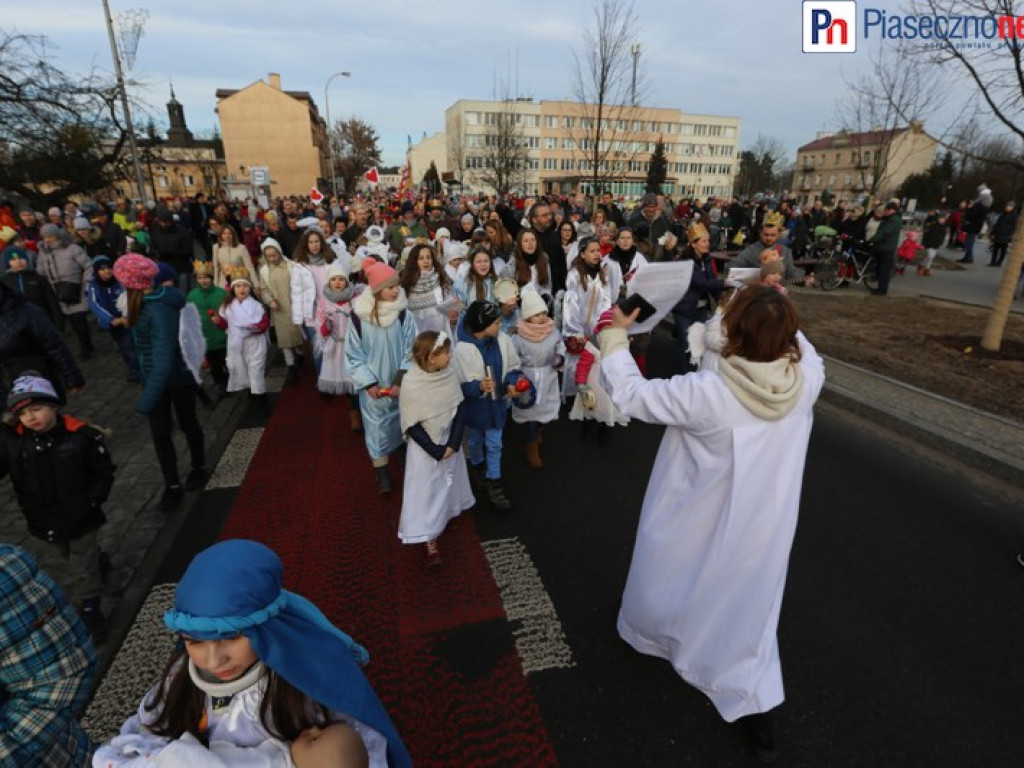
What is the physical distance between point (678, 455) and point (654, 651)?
44.6 inches

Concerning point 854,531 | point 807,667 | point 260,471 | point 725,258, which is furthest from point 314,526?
point 725,258

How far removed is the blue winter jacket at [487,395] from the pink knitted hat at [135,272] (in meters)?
2.42

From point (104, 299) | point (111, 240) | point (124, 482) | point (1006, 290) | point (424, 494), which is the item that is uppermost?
point (111, 240)

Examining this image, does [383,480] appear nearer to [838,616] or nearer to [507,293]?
[507,293]

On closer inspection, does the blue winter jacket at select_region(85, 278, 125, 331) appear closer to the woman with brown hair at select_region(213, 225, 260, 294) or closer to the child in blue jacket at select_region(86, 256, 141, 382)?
the child in blue jacket at select_region(86, 256, 141, 382)

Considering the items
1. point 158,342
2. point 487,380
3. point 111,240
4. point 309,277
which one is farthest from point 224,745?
point 111,240

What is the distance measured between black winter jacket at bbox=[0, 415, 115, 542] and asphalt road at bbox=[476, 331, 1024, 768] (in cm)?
261

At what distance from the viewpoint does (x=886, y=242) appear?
499 inches

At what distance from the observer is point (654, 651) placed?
293cm

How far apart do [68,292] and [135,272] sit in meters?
5.65

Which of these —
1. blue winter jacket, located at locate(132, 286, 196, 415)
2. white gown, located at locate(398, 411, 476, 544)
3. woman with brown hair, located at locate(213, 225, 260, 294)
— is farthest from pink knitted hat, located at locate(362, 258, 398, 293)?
woman with brown hair, located at locate(213, 225, 260, 294)

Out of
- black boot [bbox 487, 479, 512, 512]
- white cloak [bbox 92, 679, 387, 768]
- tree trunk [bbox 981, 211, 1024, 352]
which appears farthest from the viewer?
tree trunk [bbox 981, 211, 1024, 352]

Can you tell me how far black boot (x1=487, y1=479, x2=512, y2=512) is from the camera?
183 inches

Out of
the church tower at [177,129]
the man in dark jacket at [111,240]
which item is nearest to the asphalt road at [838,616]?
the man in dark jacket at [111,240]
